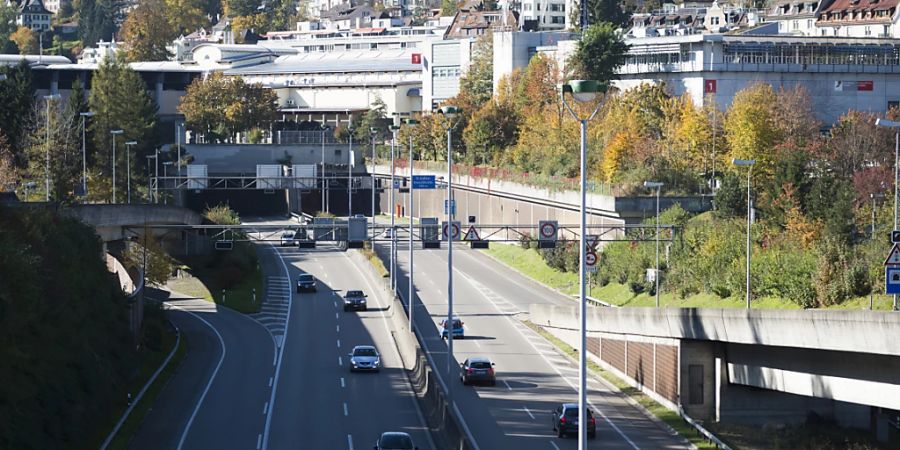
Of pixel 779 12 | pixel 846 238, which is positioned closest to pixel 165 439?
pixel 846 238

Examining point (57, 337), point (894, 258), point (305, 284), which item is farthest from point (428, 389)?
point (305, 284)

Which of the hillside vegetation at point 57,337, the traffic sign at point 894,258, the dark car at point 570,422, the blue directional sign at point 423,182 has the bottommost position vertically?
the dark car at point 570,422

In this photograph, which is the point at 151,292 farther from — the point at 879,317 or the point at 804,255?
the point at 879,317

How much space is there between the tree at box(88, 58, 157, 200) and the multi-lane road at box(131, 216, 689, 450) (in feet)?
125

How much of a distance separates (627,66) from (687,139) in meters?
21.0

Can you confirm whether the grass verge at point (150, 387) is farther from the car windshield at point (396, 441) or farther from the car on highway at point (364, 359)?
the car windshield at point (396, 441)

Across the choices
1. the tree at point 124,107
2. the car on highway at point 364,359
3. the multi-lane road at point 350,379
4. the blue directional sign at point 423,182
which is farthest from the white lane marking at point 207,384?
the tree at point 124,107

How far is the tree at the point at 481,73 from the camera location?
140 metres

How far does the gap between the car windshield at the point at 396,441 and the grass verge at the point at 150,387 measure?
324 inches

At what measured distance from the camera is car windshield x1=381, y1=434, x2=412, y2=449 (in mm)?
40000

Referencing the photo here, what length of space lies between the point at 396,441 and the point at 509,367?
20.8m

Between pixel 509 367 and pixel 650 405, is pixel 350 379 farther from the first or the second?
pixel 650 405

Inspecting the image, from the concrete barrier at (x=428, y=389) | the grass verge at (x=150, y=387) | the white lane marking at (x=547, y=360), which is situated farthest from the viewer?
the white lane marking at (x=547, y=360)

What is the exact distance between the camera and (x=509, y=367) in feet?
199
